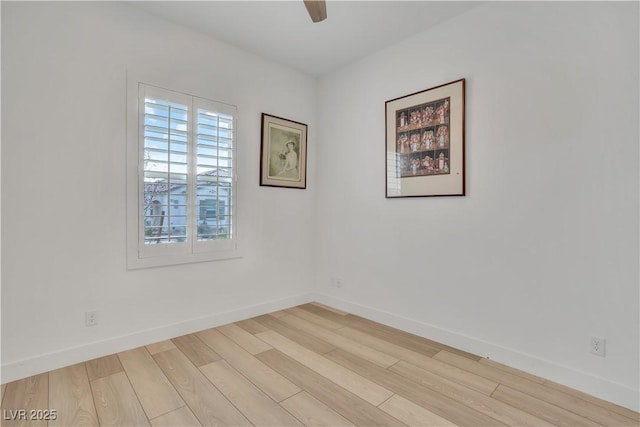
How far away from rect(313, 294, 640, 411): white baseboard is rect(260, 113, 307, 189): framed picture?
Answer: 1.61 m

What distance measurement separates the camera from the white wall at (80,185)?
2.00 metres

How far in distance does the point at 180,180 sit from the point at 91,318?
47.3 inches

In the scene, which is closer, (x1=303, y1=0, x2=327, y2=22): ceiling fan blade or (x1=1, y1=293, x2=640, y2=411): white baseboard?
(x1=303, y1=0, x2=327, y2=22): ceiling fan blade

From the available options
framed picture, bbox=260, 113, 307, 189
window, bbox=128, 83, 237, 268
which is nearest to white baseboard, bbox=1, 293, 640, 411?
window, bbox=128, 83, 237, 268

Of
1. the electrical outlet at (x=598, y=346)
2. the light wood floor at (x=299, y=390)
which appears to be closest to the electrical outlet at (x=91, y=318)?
the light wood floor at (x=299, y=390)

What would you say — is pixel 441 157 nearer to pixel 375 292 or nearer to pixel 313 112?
pixel 375 292

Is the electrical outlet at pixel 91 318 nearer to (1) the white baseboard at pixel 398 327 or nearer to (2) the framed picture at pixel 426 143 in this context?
(1) the white baseboard at pixel 398 327

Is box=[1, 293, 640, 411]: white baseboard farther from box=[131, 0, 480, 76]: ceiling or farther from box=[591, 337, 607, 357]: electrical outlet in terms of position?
box=[131, 0, 480, 76]: ceiling

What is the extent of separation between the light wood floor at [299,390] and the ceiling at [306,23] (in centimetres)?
267

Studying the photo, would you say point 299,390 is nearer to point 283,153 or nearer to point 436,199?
point 436,199

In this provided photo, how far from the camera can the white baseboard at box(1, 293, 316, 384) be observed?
2.02m

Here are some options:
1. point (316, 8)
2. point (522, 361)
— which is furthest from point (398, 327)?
point (316, 8)

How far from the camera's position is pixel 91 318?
2275 mm

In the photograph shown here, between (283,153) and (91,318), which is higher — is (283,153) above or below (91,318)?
above
